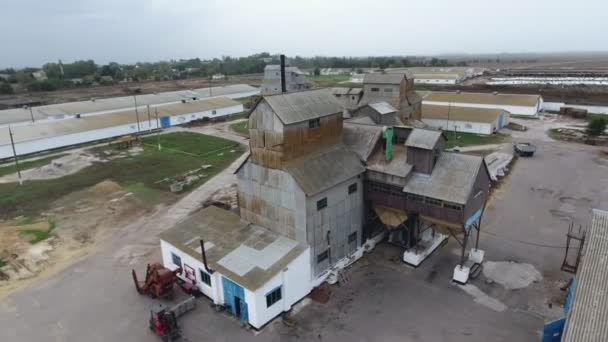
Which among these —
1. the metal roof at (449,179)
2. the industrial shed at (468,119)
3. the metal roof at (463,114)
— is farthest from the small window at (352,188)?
the metal roof at (463,114)

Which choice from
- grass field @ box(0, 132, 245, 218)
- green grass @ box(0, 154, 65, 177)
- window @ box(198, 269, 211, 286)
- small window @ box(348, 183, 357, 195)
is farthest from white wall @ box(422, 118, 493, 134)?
green grass @ box(0, 154, 65, 177)

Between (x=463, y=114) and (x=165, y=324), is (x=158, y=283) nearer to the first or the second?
(x=165, y=324)

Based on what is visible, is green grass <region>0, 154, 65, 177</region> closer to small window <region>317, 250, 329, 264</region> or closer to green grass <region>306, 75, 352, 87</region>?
small window <region>317, 250, 329, 264</region>

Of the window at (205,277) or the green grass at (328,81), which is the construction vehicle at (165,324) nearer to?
the window at (205,277)

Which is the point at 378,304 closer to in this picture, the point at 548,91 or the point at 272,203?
the point at 272,203

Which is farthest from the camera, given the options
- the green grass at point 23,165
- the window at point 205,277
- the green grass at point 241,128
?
the green grass at point 241,128
